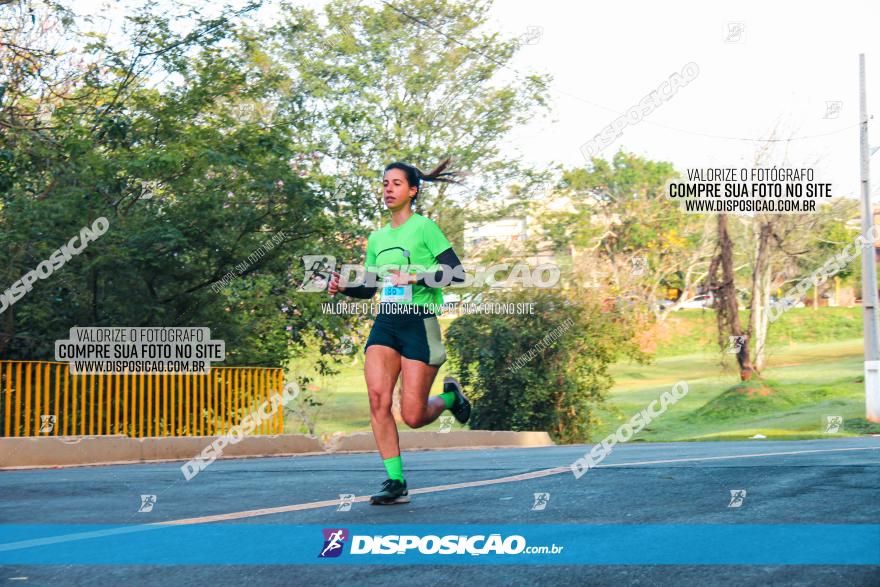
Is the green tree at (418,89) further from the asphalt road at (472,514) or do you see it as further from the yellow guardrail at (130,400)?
the asphalt road at (472,514)

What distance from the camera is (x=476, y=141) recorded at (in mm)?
34281

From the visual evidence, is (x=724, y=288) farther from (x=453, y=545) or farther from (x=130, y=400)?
(x=453, y=545)

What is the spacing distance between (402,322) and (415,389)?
1.28 ft

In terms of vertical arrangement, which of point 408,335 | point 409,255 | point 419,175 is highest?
point 419,175

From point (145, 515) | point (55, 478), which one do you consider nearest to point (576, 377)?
point (55, 478)

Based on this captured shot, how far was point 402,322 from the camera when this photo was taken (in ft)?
19.7

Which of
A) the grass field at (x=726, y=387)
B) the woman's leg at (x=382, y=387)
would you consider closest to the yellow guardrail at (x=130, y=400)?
the grass field at (x=726, y=387)

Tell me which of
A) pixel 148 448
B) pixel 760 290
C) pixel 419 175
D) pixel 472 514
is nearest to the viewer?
pixel 472 514

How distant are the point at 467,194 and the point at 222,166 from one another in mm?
16013

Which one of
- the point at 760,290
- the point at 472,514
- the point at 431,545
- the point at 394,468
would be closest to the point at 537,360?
the point at 760,290

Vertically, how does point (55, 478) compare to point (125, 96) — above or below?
below

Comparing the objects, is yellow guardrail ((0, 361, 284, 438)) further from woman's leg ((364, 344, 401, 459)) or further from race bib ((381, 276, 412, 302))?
race bib ((381, 276, 412, 302))

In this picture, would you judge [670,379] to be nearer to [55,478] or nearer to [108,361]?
[108,361]

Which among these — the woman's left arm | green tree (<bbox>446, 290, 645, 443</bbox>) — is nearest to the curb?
green tree (<bbox>446, 290, 645, 443</bbox>)
